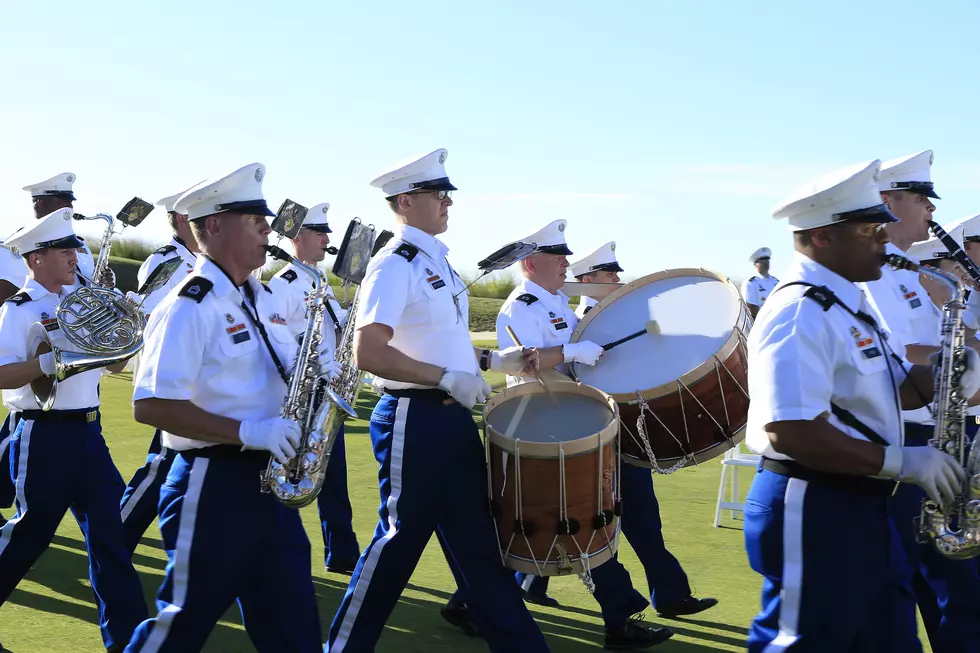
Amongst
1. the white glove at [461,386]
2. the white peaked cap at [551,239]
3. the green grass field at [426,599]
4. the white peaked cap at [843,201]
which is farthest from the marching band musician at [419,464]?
the white peaked cap at [551,239]

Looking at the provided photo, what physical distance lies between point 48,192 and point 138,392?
4.69 m

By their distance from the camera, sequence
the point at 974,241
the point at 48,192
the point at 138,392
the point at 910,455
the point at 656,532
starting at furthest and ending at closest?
the point at 48,192 < the point at 974,241 < the point at 656,532 < the point at 138,392 < the point at 910,455

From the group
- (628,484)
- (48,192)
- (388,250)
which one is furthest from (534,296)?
(48,192)

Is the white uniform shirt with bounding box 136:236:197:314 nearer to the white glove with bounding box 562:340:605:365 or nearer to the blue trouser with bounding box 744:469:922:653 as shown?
the white glove with bounding box 562:340:605:365

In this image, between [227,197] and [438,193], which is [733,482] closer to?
→ [438,193]

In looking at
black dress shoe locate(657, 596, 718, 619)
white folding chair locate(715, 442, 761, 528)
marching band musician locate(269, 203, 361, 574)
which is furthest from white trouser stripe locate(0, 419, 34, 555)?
white folding chair locate(715, 442, 761, 528)

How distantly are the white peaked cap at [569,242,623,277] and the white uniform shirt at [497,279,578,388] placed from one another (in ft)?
5.48

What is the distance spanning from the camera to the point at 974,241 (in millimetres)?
6488

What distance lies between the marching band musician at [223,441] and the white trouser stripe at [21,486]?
1.63 m

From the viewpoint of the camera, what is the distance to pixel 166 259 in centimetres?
677

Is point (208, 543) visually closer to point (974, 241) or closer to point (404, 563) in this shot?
point (404, 563)

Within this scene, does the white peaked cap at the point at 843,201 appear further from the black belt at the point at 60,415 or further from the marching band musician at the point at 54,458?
the black belt at the point at 60,415

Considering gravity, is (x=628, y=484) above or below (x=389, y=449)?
below

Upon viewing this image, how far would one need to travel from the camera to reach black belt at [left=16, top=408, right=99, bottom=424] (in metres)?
5.03
